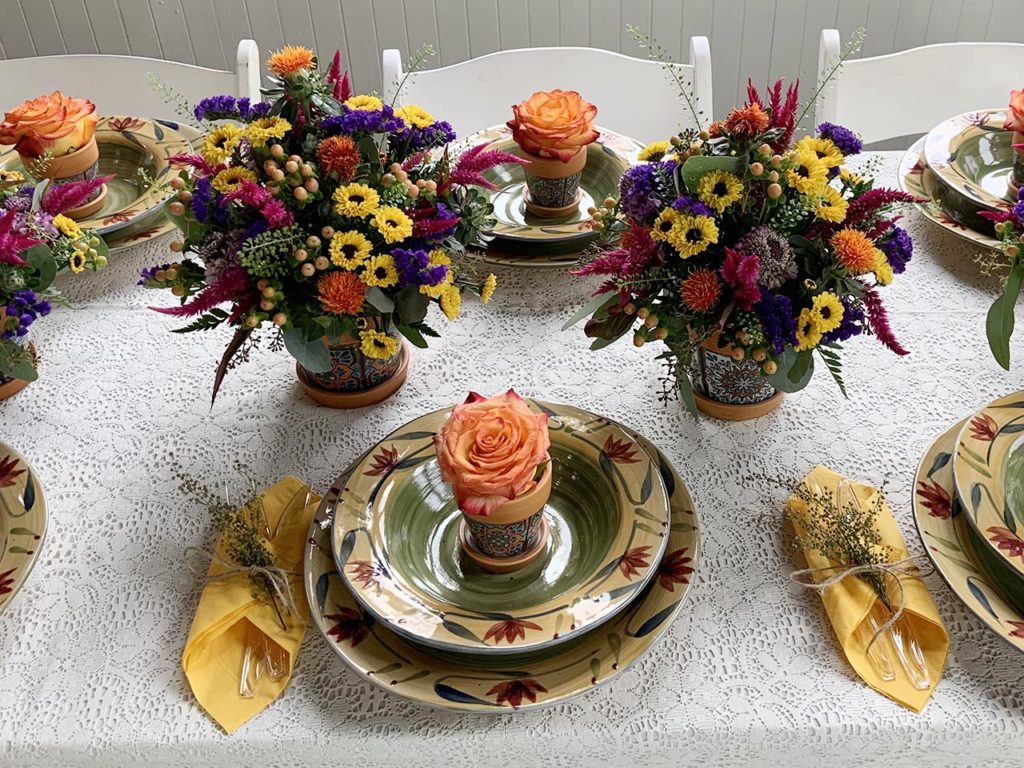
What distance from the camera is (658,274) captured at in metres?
0.87

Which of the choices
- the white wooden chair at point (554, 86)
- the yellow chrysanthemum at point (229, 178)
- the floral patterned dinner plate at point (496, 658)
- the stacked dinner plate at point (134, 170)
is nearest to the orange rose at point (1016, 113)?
the white wooden chair at point (554, 86)

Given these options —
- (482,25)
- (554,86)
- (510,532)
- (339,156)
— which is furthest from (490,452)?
A: (482,25)

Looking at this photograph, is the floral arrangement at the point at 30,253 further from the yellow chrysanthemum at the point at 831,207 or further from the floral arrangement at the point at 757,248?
the yellow chrysanthemum at the point at 831,207

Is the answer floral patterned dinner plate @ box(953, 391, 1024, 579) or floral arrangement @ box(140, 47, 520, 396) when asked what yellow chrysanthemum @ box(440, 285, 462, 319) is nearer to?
floral arrangement @ box(140, 47, 520, 396)

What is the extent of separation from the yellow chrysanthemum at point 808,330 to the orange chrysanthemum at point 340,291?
411mm

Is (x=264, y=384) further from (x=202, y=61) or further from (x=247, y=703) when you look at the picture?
(x=202, y=61)

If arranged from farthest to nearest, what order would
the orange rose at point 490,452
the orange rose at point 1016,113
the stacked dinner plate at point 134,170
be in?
the stacked dinner plate at point 134,170, the orange rose at point 1016,113, the orange rose at point 490,452

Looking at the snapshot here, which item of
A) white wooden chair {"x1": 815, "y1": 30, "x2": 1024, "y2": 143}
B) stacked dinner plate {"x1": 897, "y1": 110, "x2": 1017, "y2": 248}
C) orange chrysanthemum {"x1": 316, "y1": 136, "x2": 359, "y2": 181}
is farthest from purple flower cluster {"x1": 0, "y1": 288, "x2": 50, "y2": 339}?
white wooden chair {"x1": 815, "y1": 30, "x2": 1024, "y2": 143}

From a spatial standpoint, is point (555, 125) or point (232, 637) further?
point (555, 125)

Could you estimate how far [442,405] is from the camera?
105cm

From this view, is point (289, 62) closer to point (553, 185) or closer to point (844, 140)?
point (553, 185)

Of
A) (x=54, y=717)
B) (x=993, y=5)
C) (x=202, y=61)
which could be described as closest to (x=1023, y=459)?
(x=54, y=717)

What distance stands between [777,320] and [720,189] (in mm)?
130

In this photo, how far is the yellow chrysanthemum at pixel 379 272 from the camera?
87 centimetres
